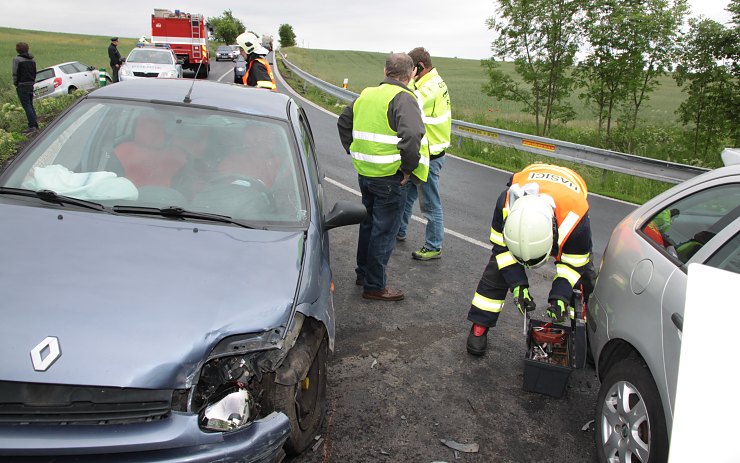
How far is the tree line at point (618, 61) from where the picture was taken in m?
11.4

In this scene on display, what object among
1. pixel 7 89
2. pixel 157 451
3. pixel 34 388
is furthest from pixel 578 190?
pixel 7 89

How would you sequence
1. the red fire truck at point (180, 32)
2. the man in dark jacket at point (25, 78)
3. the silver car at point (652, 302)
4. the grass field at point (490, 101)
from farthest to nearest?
1. the red fire truck at point (180, 32)
2. the grass field at point (490, 101)
3. the man in dark jacket at point (25, 78)
4. the silver car at point (652, 302)

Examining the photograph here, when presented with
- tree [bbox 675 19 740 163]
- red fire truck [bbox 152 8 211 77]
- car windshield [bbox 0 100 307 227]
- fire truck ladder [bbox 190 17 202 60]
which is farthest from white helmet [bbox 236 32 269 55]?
fire truck ladder [bbox 190 17 202 60]

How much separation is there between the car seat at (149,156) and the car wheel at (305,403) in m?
1.38

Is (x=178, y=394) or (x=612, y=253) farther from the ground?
(x=612, y=253)

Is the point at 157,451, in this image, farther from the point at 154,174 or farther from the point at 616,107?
the point at 616,107

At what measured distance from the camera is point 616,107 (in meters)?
13.8

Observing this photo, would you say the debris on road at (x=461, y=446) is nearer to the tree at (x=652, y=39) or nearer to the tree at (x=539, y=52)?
the tree at (x=652, y=39)

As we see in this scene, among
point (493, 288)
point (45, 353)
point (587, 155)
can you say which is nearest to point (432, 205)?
point (493, 288)

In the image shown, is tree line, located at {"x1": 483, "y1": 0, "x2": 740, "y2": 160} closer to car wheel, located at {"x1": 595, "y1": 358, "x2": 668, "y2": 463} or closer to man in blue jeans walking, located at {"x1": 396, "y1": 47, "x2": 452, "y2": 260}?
man in blue jeans walking, located at {"x1": 396, "y1": 47, "x2": 452, "y2": 260}

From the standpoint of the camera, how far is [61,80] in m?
19.0

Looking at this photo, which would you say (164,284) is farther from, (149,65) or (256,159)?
(149,65)

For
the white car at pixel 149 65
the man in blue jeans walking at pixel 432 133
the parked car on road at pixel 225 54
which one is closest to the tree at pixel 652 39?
the man in blue jeans walking at pixel 432 133

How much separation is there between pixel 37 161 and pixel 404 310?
2.99m
